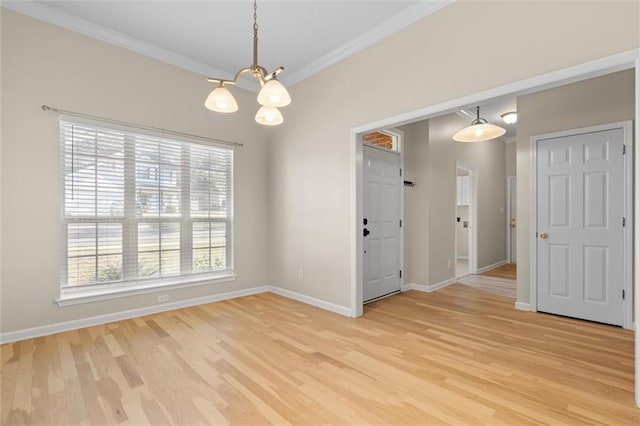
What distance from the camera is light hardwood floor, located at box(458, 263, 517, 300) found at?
4.85 metres

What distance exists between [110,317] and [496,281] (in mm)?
6100

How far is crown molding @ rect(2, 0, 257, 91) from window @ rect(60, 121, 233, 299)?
99 centimetres

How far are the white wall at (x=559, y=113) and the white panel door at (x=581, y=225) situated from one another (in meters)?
0.15

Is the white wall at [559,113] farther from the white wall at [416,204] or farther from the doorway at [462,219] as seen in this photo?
the doorway at [462,219]

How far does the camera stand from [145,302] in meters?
3.63

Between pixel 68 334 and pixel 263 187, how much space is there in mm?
2945

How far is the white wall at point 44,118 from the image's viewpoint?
2838mm

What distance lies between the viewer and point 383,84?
3.30 m

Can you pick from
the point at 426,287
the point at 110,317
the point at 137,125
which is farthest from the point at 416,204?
the point at 110,317

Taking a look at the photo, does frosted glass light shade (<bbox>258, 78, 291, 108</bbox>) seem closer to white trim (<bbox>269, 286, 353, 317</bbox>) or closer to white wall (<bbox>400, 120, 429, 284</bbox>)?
white trim (<bbox>269, 286, 353, 317</bbox>)

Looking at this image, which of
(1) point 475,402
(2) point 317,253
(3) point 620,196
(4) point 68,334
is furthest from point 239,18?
(3) point 620,196

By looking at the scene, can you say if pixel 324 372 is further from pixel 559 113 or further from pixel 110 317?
pixel 559 113

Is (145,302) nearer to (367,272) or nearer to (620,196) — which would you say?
(367,272)

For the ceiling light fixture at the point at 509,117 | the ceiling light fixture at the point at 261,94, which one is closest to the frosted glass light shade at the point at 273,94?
the ceiling light fixture at the point at 261,94
